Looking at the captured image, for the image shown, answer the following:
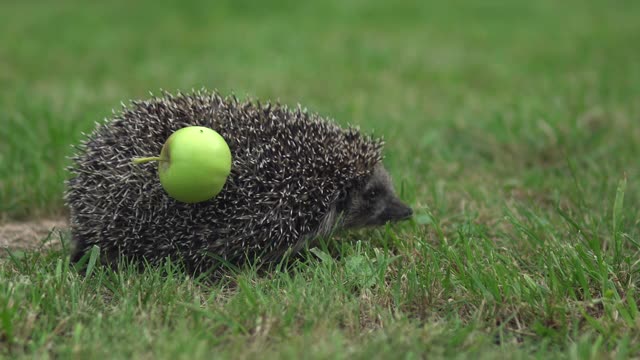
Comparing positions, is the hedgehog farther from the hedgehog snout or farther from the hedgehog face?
the hedgehog snout

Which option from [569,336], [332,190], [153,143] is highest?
[153,143]

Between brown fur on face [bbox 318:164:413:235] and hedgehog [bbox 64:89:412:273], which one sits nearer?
hedgehog [bbox 64:89:412:273]

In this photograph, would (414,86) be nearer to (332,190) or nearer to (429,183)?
(429,183)

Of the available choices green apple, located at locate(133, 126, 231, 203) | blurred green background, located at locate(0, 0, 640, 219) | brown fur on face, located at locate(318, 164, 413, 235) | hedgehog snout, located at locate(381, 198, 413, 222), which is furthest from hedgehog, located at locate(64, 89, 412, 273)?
blurred green background, located at locate(0, 0, 640, 219)

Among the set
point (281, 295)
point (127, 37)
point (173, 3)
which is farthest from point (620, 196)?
point (173, 3)

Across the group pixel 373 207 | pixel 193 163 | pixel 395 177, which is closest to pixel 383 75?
pixel 395 177

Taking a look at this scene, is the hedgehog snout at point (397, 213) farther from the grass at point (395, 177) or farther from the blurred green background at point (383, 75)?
the blurred green background at point (383, 75)

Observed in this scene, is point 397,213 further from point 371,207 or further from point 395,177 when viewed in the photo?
point 395,177
